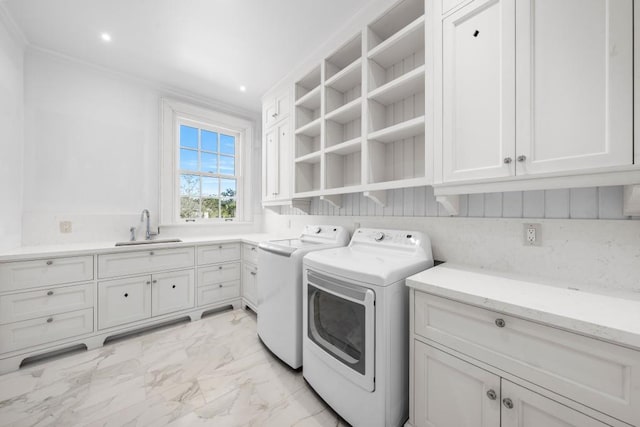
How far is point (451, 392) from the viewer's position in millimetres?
1109

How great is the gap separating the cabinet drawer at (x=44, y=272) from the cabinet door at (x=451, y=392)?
8.83 feet

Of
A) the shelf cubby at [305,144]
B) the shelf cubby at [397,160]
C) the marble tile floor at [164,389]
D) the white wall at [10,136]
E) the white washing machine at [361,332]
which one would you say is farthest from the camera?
the shelf cubby at [305,144]

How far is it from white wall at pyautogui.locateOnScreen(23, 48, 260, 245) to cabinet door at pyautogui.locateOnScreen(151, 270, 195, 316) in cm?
80

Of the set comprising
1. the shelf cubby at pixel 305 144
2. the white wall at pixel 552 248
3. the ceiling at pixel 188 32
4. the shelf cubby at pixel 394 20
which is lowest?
the white wall at pixel 552 248

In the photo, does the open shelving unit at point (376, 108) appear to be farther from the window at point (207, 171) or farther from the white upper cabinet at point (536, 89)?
the window at point (207, 171)

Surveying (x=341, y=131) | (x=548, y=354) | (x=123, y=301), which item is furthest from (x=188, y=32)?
(x=548, y=354)

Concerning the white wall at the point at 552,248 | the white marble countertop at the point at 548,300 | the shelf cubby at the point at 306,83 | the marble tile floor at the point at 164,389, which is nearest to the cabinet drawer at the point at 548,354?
the white marble countertop at the point at 548,300

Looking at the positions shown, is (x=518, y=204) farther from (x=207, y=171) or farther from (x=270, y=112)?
(x=207, y=171)

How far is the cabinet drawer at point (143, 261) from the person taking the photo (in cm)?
220

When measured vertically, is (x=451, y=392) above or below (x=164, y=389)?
above

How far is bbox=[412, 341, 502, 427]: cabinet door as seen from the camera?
1000 mm

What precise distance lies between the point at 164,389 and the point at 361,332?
146 cm

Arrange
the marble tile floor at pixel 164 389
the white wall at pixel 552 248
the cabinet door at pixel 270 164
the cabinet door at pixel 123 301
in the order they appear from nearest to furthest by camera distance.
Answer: the white wall at pixel 552 248, the marble tile floor at pixel 164 389, the cabinet door at pixel 123 301, the cabinet door at pixel 270 164

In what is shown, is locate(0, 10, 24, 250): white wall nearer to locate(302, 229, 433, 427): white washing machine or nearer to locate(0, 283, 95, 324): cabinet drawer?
locate(0, 283, 95, 324): cabinet drawer
